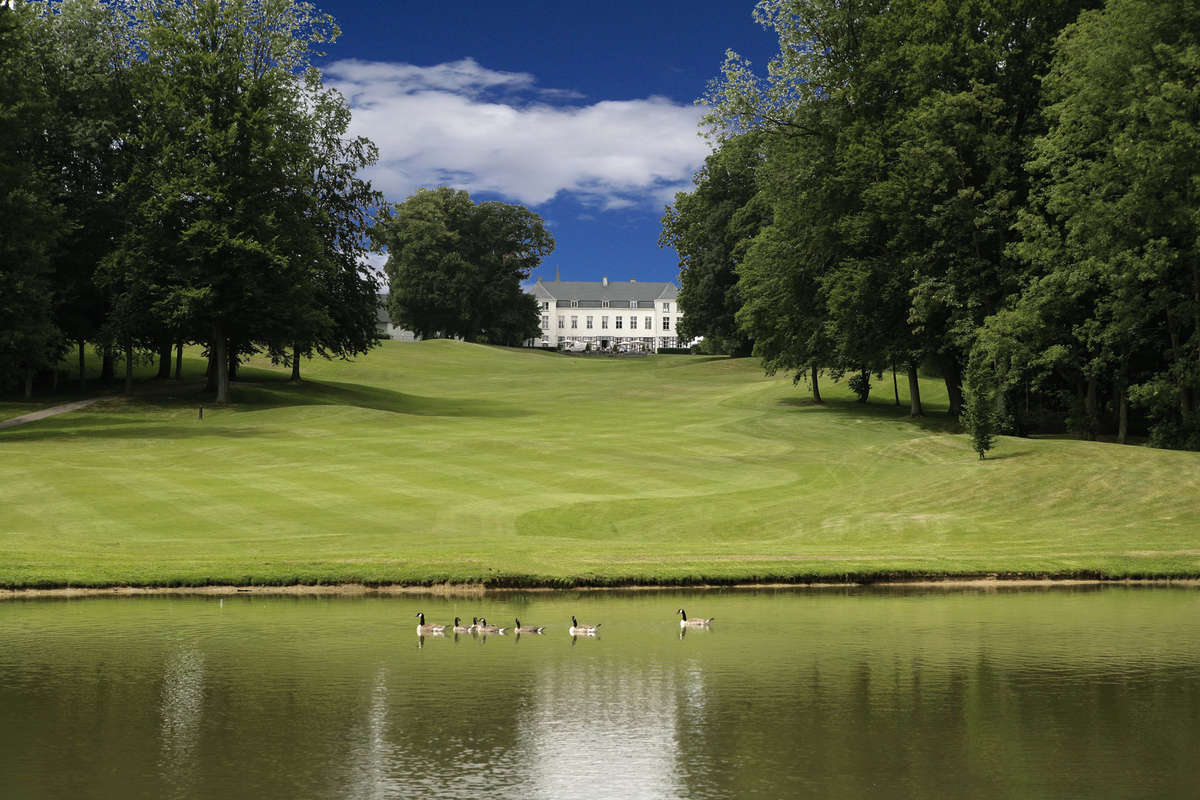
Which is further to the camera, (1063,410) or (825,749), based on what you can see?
(1063,410)

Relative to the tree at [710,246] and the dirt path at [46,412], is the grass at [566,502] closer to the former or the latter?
the dirt path at [46,412]

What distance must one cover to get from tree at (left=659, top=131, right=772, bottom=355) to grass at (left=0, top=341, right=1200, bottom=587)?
5042 cm

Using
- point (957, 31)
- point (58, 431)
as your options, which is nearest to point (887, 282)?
point (957, 31)

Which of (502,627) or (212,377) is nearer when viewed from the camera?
(502,627)

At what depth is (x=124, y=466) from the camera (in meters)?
47.6

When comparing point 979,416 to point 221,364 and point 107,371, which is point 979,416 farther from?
point 107,371

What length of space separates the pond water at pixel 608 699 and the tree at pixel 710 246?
285ft

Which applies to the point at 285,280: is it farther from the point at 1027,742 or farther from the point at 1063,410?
the point at 1027,742

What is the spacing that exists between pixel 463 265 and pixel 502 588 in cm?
13401

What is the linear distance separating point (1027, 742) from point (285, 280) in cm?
6221

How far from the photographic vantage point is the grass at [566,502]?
3059 centimetres

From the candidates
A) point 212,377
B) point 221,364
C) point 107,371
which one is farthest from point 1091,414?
point 107,371

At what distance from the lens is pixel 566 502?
1607 inches

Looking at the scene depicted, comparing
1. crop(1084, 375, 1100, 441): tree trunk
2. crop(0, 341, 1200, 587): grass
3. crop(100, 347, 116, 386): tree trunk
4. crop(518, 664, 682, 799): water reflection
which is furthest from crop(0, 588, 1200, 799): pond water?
crop(100, 347, 116, 386): tree trunk
